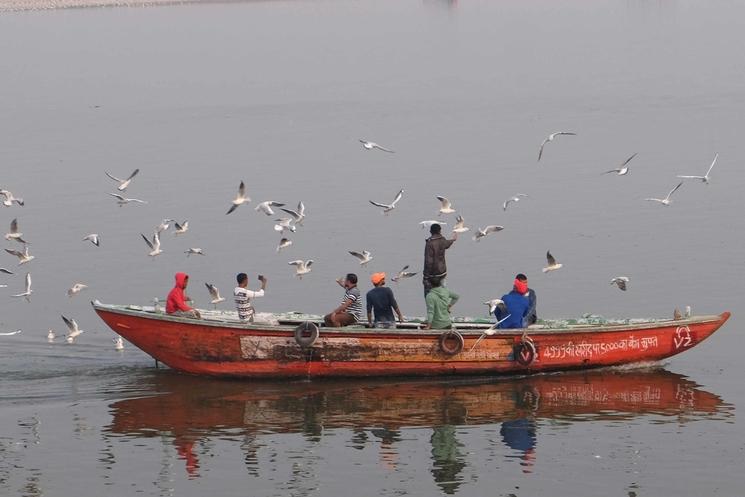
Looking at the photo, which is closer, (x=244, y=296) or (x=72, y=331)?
(x=244, y=296)

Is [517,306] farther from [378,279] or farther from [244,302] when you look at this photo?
[244,302]

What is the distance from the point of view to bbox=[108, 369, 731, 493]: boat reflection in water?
66.0 ft

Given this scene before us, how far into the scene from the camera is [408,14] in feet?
339

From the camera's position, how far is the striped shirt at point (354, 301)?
857 inches

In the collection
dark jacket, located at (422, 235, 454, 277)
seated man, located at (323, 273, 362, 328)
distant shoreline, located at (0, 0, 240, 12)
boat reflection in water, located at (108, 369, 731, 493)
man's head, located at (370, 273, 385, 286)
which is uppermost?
distant shoreline, located at (0, 0, 240, 12)

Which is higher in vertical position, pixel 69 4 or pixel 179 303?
pixel 69 4

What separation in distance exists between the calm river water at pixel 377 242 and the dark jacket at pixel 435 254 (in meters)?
1.75

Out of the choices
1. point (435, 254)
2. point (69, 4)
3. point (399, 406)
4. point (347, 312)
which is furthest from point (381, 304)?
point (69, 4)

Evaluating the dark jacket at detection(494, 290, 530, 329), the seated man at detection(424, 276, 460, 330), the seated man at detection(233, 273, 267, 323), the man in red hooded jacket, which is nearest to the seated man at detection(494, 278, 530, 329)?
the dark jacket at detection(494, 290, 530, 329)

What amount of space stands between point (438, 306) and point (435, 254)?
79 cm

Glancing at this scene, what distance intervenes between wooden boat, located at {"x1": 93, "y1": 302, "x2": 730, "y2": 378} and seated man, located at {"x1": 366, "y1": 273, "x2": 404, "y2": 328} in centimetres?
25

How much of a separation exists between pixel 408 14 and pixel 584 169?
2578 inches

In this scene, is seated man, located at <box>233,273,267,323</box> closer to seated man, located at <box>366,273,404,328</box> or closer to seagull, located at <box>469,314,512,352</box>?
seated man, located at <box>366,273,404,328</box>

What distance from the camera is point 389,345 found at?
70.8ft
